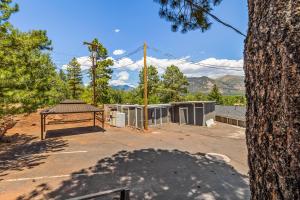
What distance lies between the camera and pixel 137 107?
2012 centimetres

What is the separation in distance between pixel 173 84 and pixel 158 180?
127ft

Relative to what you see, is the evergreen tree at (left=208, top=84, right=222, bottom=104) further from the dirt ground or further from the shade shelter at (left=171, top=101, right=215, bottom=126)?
the dirt ground

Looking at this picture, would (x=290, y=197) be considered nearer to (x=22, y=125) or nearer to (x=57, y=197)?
(x=57, y=197)

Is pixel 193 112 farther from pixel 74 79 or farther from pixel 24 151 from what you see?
pixel 74 79

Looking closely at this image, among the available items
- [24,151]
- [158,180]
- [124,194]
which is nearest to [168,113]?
[24,151]

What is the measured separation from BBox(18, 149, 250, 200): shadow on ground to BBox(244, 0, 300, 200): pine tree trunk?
18.3 feet

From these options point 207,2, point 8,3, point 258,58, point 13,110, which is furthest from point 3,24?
point 258,58

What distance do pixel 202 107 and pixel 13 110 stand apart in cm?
1738

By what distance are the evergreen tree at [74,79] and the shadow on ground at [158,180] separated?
34.9m

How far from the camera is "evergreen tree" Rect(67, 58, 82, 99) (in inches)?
1645

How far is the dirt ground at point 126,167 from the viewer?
6.63 metres

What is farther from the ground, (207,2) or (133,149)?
(207,2)

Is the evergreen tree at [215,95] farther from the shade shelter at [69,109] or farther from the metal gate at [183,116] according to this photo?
the shade shelter at [69,109]

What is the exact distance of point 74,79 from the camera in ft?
137
